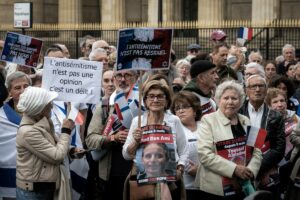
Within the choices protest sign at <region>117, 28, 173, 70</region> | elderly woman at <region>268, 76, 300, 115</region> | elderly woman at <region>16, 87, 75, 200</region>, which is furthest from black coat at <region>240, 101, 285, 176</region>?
elderly woman at <region>16, 87, 75, 200</region>

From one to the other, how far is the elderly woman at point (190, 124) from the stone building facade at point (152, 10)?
1780 cm

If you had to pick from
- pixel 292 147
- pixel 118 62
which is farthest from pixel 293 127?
pixel 118 62

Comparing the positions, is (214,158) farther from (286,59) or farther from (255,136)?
(286,59)

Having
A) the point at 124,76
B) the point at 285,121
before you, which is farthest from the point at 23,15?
the point at 285,121

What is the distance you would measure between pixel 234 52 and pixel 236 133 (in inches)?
285

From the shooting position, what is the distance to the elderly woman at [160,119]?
7977mm

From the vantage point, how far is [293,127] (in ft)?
32.0

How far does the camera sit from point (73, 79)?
8.73 meters

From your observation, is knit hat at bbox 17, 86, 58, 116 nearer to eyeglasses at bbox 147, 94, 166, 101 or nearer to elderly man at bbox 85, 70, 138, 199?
eyeglasses at bbox 147, 94, 166, 101

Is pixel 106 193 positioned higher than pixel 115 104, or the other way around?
pixel 115 104

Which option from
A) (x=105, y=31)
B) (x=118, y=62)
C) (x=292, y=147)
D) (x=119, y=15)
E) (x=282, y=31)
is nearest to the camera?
(x=118, y=62)

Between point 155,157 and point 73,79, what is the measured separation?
4.97 feet

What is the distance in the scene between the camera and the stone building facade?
3006 cm

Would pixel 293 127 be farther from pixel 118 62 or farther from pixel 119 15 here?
pixel 119 15
